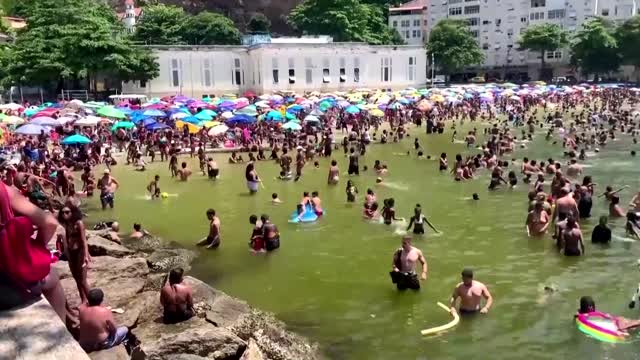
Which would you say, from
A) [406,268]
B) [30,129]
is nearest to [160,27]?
[30,129]

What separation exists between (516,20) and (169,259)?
295 feet

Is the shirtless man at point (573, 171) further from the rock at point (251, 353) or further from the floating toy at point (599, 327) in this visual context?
the rock at point (251, 353)

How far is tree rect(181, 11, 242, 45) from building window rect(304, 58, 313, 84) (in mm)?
17485

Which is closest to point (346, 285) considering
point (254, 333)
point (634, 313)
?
point (254, 333)

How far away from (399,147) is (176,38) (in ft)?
142

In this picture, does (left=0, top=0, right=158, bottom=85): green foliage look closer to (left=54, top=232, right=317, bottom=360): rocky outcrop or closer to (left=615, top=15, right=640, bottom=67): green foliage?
(left=54, top=232, right=317, bottom=360): rocky outcrop

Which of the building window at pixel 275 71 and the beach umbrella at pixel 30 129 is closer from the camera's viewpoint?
the beach umbrella at pixel 30 129

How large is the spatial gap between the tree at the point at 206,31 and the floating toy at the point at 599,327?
6935 cm

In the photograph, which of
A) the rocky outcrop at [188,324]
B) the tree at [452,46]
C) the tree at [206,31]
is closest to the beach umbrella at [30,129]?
the rocky outcrop at [188,324]

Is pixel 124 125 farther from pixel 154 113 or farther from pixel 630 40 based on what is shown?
pixel 630 40

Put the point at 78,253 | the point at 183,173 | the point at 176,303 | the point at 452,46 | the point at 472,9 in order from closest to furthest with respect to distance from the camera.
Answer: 1. the point at 176,303
2. the point at 78,253
3. the point at 183,173
4. the point at 452,46
5. the point at 472,9

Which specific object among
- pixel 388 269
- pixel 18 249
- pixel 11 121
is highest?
pixel 18 249

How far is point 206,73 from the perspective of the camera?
58250 mm

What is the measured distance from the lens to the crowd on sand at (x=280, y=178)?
14.9 feet
